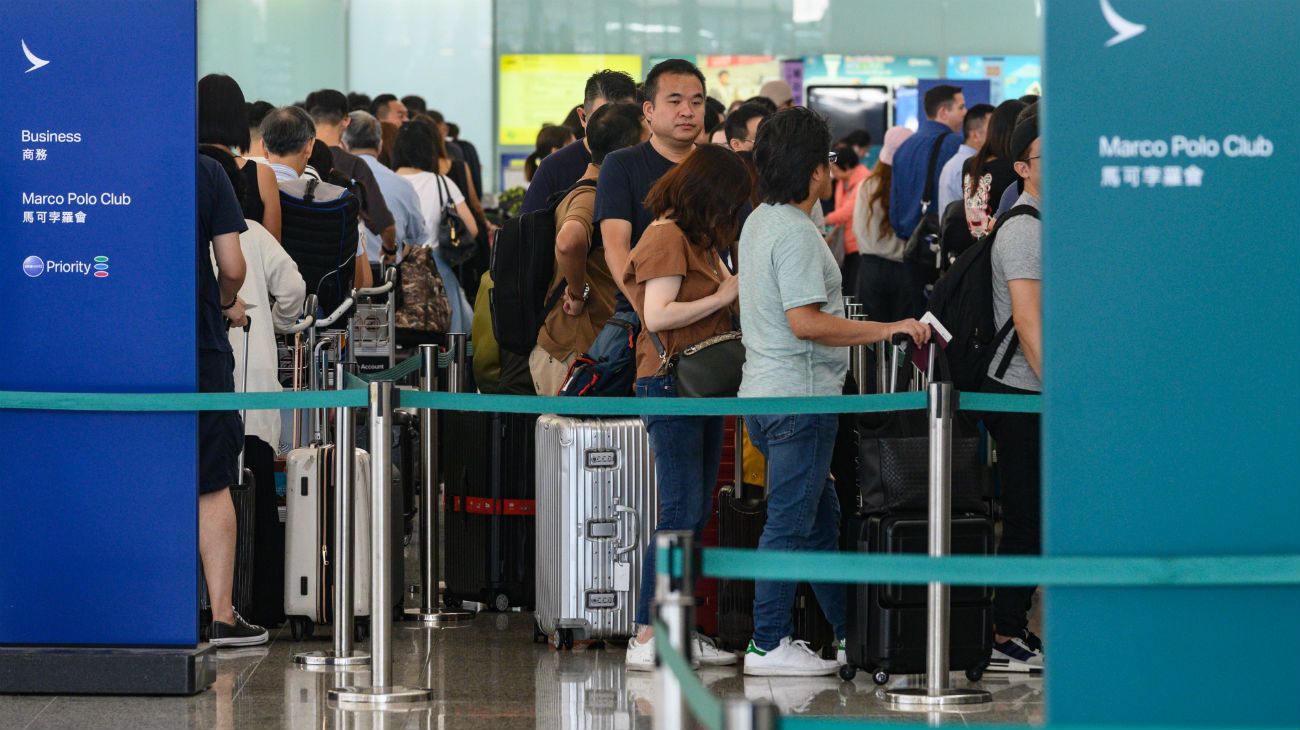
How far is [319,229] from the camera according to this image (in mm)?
7070

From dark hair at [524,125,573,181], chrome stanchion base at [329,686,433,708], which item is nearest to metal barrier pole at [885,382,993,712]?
chrome stanchion base at [329,686,433,708]

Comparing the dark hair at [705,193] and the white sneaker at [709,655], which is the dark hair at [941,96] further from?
the white sneaker at [709,655]

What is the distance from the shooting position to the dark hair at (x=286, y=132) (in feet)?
23.6

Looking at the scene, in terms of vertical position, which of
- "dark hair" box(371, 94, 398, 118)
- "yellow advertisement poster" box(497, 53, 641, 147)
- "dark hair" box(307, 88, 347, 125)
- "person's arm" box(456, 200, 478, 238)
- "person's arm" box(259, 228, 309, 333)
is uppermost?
"yellow advertisement poster" box(497, 53, 641, 147)

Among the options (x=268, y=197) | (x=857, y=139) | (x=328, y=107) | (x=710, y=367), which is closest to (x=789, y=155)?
(x=710, y=367)

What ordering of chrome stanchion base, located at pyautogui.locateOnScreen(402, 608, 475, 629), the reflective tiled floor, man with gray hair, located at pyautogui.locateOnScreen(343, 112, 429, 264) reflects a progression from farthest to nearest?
man with gray hair, located at pyautogui.locateOnScreen(343, 112, 429, 264) < chrome stanchion base, located at pyautogui.locateOnScreen(402, 608, 475, 629) < the reflective tiled floor

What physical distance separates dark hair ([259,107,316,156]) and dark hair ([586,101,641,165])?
1361 millimetres

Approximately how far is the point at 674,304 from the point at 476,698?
1257 mm

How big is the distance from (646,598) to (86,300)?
185cm

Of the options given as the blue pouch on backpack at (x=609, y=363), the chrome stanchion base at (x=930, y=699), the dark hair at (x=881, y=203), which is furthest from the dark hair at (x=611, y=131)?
the dark hair at (x=881, y=203)

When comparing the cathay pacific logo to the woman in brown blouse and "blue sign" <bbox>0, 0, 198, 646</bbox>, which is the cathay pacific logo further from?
"blue sign" <bbox>0, 0, 198, 646</bbox>

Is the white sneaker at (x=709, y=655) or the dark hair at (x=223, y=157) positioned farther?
the dark hair at (x=223, y=157)

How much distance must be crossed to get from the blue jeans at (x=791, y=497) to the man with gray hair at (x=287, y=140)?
8.99 feet

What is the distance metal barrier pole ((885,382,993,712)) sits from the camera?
195 inches
